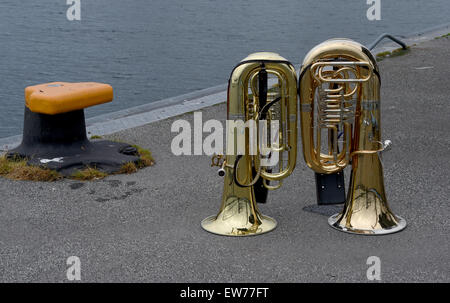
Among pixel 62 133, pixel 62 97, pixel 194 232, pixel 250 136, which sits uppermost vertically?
pixel 62 97

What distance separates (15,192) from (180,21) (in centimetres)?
1316

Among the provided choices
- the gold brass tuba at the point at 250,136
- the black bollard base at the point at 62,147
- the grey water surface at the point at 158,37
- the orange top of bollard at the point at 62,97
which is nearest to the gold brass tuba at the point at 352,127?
the gold brass tuba at the point at 250,136

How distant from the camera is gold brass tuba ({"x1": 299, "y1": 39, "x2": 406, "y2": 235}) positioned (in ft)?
14.9

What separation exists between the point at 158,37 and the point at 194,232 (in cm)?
1157

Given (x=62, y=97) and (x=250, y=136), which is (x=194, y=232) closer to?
(x=250, y=136)

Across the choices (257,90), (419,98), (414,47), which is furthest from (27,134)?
(414,47)

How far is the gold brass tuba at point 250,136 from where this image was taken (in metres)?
4.49

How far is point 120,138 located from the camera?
7055 millimetres

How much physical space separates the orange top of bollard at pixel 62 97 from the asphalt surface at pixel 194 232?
2.11 feet

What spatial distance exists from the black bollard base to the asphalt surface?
10.2 inches

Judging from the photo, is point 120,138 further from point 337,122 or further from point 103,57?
point 103,57

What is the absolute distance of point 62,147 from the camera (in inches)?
239

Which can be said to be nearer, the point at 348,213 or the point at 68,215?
the point at 348,213

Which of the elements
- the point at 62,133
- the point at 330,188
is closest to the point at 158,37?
the point at 62,133
